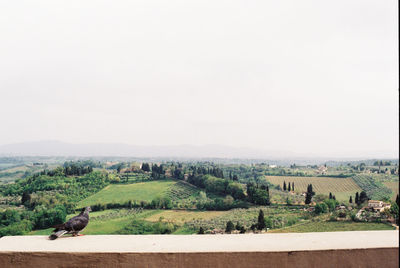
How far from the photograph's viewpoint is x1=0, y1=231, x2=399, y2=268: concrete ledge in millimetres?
1122

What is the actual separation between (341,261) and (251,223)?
20.3 metres

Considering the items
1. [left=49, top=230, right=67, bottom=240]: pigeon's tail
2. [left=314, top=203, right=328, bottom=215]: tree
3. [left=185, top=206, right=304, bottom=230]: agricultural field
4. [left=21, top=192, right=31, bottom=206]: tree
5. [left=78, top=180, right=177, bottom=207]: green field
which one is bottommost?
[left=185, top=206, right=304, bottom=230]: agricultural field

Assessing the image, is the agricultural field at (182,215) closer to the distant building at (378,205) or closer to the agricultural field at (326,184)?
the agricultural field at (326,184)

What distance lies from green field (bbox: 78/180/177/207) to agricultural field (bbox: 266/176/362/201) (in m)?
11.9

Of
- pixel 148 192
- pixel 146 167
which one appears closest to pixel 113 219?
pixel 148 192

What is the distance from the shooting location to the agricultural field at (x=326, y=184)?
25453 millimetres

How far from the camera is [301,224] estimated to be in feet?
65.4

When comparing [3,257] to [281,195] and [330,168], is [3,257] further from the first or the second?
[330,168]

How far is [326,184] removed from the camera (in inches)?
1059

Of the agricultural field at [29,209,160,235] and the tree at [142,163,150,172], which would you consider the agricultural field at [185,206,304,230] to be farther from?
the tree at [142,163,150,172]

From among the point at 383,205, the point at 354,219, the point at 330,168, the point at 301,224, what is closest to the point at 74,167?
the point at 301,224

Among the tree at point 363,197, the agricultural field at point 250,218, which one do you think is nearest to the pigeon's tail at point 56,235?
the agricultural field at point 250,218

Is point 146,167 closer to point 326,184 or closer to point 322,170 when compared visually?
point 326,184

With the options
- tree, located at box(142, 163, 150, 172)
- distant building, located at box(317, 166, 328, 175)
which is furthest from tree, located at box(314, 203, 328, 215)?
tree, located at box(142, 163, 150, 172)
